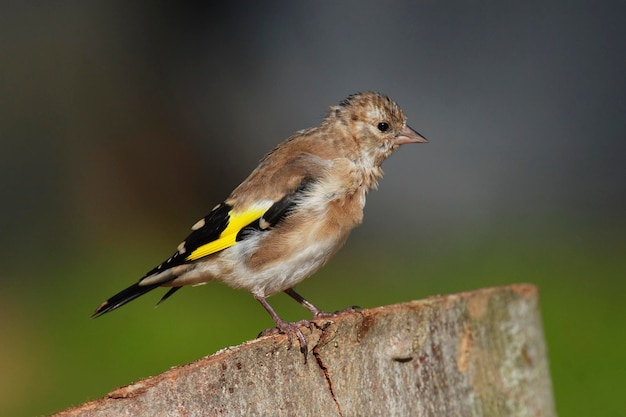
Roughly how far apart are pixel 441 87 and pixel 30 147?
610 cm

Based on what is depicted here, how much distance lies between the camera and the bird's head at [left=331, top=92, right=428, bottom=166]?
628cm

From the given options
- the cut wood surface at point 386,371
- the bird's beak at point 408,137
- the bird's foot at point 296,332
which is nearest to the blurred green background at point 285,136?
the bird's beak at point 408,137

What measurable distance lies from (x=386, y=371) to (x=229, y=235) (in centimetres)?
158

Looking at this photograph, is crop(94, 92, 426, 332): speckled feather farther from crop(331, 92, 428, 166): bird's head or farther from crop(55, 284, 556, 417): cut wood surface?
crop(55, 284, 556, 417): cut wood surface

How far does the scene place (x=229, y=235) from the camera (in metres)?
5.75

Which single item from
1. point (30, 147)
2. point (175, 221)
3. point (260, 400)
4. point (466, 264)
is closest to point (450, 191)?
point (466, 264)

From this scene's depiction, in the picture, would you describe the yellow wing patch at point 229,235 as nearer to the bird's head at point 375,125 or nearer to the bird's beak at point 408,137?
the bird's head at point 375,125

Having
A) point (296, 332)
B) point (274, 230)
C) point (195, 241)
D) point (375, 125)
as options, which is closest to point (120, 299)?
point (195, 241)

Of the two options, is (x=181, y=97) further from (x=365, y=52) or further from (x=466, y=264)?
(x=466, y=264)

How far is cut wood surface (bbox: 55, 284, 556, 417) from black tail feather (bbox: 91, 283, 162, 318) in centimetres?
152

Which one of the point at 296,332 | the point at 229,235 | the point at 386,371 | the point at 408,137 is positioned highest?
the point at 408,137

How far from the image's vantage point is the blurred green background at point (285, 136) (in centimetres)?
1019

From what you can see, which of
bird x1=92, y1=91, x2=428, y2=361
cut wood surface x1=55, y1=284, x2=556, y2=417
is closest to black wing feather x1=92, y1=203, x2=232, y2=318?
bird x1=92, y1=91, x2=428, y2=361

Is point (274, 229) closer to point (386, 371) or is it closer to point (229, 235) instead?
point (229, 235)
